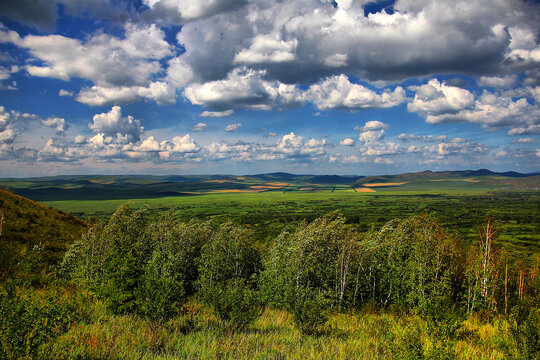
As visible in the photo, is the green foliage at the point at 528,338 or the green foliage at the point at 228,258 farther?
the green foliage at the point at 228,258

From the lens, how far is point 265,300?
29062 millimetres

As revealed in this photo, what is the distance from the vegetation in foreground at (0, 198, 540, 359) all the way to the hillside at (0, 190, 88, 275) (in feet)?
7.21

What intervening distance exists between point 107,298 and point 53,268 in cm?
1294

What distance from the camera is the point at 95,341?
9.10 m

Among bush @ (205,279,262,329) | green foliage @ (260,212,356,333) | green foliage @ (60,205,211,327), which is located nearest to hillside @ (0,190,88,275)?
green foliage @ (60,205,211,327)

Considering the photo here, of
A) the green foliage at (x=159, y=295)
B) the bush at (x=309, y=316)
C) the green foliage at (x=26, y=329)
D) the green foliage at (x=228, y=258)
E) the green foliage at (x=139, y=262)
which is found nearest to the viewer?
the green foliage at (x=26, y=329)

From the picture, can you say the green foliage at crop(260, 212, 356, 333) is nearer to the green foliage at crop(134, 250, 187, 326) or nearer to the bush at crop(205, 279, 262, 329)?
the bush at crop(205, 279, 262, 329)

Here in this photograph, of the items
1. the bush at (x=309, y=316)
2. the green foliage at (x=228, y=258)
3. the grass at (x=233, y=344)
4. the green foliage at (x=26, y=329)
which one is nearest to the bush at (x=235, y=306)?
the grass at (x=233, y=344)

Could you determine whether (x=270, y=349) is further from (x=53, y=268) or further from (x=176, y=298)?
(x=53, y=268)

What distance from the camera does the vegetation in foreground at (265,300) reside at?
9.20 meters

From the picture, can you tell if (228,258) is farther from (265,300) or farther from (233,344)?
(233,344)

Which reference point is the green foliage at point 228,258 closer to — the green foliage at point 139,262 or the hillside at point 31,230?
the green foliage at point 139,262

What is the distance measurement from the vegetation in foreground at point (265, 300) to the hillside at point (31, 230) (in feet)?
7.21

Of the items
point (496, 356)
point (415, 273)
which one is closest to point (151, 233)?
point (415, 273)
